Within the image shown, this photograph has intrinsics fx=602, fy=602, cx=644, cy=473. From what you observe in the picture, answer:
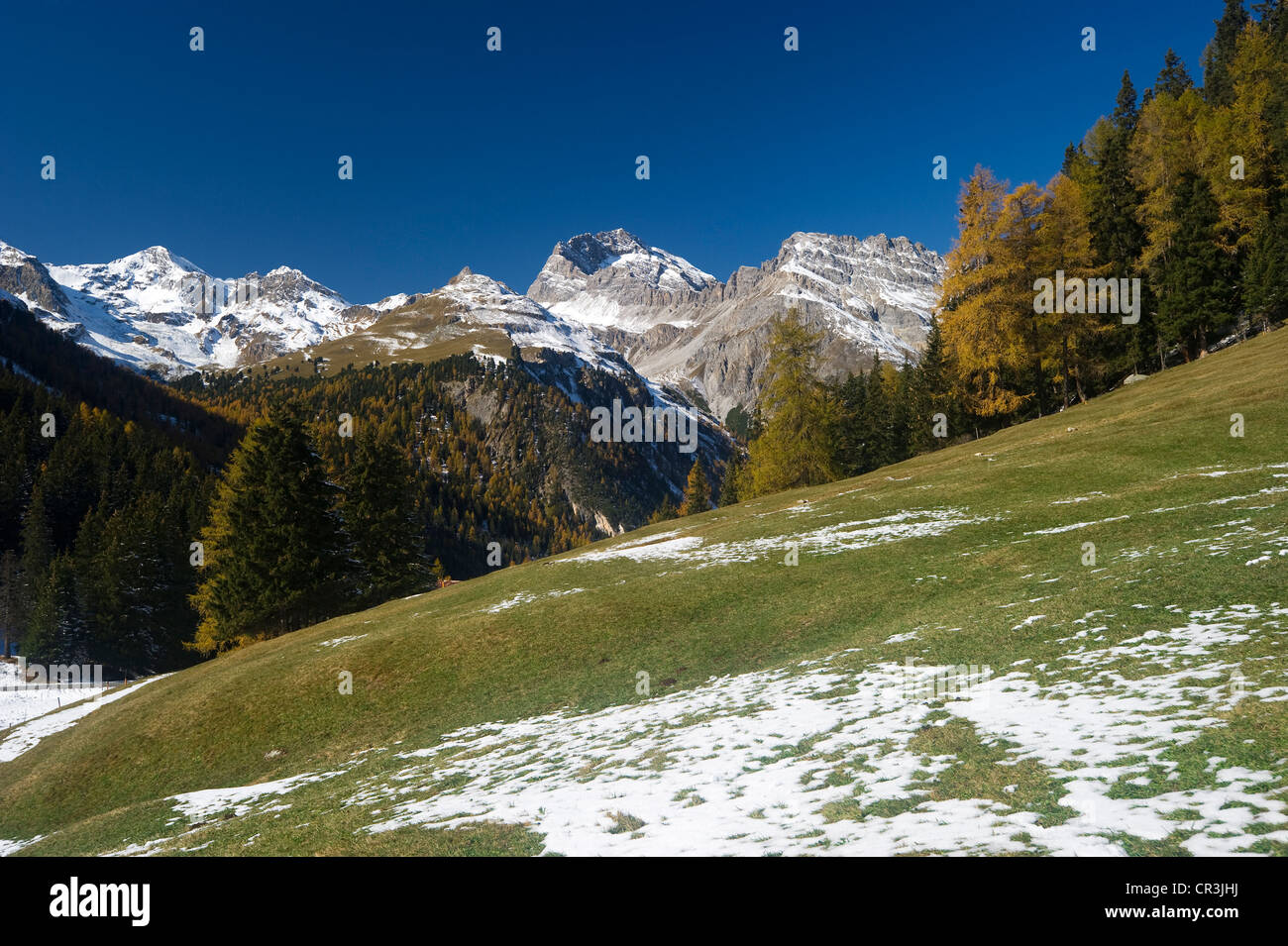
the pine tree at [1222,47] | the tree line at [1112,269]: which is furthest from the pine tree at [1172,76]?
the tree line at [1112,269]

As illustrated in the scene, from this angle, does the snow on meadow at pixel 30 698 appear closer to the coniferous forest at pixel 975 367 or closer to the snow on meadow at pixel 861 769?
the coniferous forest at pixel 975 367

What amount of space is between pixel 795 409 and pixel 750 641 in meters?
38.9

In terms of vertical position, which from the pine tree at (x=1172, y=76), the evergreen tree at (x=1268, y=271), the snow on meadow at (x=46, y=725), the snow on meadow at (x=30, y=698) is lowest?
the snow on meadow at (x=30, y=698)

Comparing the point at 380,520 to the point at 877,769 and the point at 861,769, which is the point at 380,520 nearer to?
the point at 861,769

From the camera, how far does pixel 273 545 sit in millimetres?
45594

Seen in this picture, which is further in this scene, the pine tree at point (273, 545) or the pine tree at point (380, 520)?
the pine tree at point (380, 520)

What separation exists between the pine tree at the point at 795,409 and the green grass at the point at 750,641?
2179 cm

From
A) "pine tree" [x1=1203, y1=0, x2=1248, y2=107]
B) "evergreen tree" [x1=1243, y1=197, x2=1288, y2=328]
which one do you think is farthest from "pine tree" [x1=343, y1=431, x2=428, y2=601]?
"pine tree" [x1=1203, y1=0, x2=1248, y2=107]

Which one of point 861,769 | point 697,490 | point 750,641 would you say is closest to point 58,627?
point 750,641

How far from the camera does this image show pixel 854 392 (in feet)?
302

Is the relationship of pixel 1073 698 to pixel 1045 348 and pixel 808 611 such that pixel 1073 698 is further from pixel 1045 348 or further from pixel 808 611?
pixel 1045 348

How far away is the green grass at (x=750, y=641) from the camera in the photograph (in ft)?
36.1
